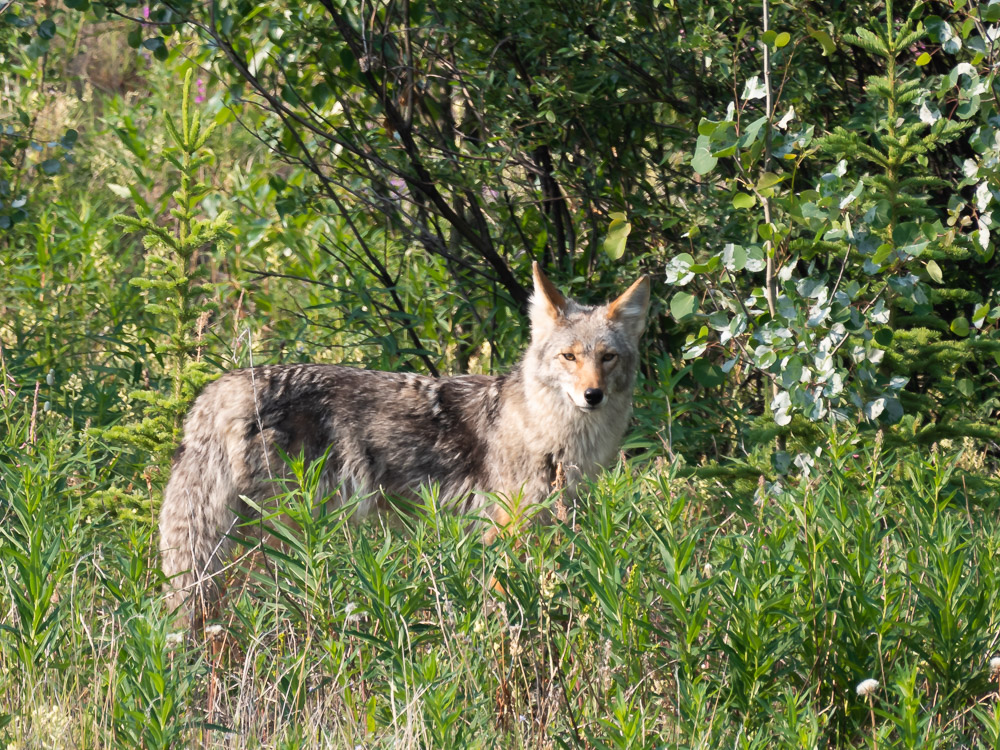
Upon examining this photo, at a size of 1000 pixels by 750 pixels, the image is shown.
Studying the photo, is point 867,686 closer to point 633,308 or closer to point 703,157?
point 703,157

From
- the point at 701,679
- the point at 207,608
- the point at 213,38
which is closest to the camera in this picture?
the point at 701,679

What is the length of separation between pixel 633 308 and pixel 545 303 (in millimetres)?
471

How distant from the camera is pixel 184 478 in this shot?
4965 mm

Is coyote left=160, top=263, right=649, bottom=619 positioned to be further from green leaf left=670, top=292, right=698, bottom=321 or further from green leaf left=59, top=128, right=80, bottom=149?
green leaf left=59, top=128, right=80, bottom=149

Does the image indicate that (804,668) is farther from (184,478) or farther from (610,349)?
(184,478)

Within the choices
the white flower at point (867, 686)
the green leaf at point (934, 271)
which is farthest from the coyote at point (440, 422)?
the white flower at point (867, 686)

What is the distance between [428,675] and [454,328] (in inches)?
166

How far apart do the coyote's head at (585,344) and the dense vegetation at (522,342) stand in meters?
0.32

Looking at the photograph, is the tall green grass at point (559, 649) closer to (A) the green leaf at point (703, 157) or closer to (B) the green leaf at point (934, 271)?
(B) the green leaf at point (934, 271)

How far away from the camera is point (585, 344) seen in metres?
5.57

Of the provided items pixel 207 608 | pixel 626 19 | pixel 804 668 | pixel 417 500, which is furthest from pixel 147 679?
pixel 626 19

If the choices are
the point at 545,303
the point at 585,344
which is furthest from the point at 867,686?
the point at 545,303

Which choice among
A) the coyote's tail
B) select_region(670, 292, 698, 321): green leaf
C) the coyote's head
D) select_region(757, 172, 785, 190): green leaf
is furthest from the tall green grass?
the coyote's head

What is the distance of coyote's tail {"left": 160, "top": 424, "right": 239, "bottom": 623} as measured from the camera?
4734mm
